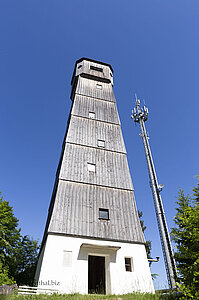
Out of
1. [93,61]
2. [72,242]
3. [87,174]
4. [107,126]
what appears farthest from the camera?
[93,61]

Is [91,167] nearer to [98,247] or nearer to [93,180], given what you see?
[93,180]

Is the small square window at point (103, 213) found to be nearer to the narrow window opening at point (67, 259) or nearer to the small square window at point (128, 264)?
the small square window at point (128, 264)

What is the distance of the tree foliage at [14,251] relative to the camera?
21344 mm

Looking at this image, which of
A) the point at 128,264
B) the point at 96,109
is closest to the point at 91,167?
the point at 96,109

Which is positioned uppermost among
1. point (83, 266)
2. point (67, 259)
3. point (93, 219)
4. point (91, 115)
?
point (91, 115)

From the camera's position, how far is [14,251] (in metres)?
22.6

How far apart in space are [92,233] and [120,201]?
3387mm

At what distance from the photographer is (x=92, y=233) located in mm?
13375

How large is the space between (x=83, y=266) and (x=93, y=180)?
5891 mm

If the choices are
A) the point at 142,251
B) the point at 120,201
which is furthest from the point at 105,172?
the point at 142,251

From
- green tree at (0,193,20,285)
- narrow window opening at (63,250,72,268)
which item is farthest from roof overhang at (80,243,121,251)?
green tree at (0,193,20,285)

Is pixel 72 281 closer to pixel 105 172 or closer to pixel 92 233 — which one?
pixel 92 233

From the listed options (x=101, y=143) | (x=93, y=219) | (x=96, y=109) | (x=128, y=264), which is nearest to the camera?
(x=128, y=264)

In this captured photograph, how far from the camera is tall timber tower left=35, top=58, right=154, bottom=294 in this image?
475 inches
